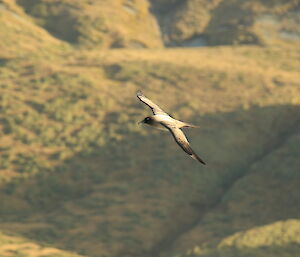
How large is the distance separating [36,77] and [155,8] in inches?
1138

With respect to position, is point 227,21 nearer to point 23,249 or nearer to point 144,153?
point 144,153

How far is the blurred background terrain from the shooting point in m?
31.5

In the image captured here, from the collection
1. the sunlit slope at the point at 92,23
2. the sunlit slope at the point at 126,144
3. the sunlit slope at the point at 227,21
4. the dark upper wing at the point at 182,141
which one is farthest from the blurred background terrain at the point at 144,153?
the dark upper wing at the point at 182,141

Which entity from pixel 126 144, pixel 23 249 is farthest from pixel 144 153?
pixel 23 249

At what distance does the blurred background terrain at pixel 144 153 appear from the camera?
31484 mm

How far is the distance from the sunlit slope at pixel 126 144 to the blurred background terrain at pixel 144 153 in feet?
0.28

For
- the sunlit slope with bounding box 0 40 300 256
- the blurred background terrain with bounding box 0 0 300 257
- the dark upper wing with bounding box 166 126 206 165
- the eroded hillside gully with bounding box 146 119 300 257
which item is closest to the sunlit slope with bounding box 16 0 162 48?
the blurred background terrain with bounding box 0 0 300 257

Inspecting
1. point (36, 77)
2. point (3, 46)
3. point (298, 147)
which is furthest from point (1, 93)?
point (298, 147)

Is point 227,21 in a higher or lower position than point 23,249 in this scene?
lower

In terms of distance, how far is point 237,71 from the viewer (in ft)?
159

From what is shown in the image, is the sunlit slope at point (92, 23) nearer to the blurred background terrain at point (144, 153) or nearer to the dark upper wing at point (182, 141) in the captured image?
the blurred background terrain at point (144, 153)

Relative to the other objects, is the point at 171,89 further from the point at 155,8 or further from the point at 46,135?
the point at 155,8

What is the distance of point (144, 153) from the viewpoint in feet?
126

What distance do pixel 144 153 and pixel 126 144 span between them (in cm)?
154
